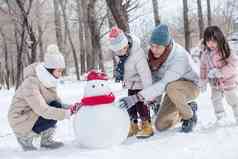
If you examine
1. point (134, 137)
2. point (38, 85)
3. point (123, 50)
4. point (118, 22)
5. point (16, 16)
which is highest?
point (16, 16)

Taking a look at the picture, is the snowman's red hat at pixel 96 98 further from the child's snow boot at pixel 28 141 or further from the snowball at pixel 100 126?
the child's snow boot at pixel 28 141

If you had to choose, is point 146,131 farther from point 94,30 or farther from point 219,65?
point 94,30

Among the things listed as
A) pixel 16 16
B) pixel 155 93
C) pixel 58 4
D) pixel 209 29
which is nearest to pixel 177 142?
pixel 155 93

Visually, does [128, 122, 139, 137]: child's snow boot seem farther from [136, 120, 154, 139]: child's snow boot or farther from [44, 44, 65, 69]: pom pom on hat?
[44, 44, 65, 69]: pom pom on hat

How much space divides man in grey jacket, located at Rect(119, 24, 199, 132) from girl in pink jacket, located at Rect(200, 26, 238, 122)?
0.14m

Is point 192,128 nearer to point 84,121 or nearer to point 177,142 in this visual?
point 177,142

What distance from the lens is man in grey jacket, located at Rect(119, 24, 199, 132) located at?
13.1 feet

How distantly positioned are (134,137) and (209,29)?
122cm

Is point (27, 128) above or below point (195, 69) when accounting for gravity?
below

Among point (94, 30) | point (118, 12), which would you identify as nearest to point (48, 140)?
point (118, 12)

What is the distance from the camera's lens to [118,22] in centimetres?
857

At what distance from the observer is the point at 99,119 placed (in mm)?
3498

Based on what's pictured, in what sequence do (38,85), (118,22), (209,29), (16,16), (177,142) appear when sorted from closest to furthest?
1. (177,142)
2. (38,85)
3. (209,29)
4. (118,22)
5. (16,16)

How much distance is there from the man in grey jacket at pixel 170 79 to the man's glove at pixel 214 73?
13cm
